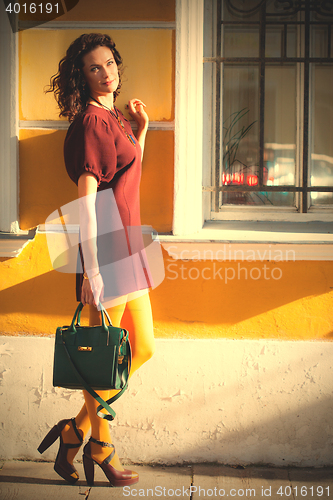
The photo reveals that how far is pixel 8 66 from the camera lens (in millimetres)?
2348

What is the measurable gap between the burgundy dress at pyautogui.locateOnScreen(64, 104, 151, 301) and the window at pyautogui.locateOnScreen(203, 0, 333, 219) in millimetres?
827

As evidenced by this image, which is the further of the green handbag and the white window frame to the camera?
the white window frame

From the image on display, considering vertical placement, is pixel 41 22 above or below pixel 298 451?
above

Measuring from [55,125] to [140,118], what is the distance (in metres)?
0.56

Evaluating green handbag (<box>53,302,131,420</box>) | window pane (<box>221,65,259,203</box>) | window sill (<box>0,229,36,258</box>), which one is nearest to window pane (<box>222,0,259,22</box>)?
window pane (<box>221,65,259,203</box>)

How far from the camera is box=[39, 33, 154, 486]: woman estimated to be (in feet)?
6.13

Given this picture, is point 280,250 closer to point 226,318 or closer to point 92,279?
point 226,318

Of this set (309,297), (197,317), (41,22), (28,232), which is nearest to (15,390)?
(28,232)

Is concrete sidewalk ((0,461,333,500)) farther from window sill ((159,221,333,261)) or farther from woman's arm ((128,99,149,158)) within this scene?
woman's arm ((128,99,149,158))

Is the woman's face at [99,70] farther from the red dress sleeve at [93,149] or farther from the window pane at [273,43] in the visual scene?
the window pane at [273,43]

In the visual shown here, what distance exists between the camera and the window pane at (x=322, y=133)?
2.72 m

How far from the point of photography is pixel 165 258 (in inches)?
94.7

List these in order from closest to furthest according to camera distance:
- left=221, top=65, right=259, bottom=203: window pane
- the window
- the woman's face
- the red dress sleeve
Result: the red dress sleeve, the woman's face, the window, left=221, top=65, right=259, bottom=203: window pane

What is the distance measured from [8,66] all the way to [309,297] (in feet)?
8.00
